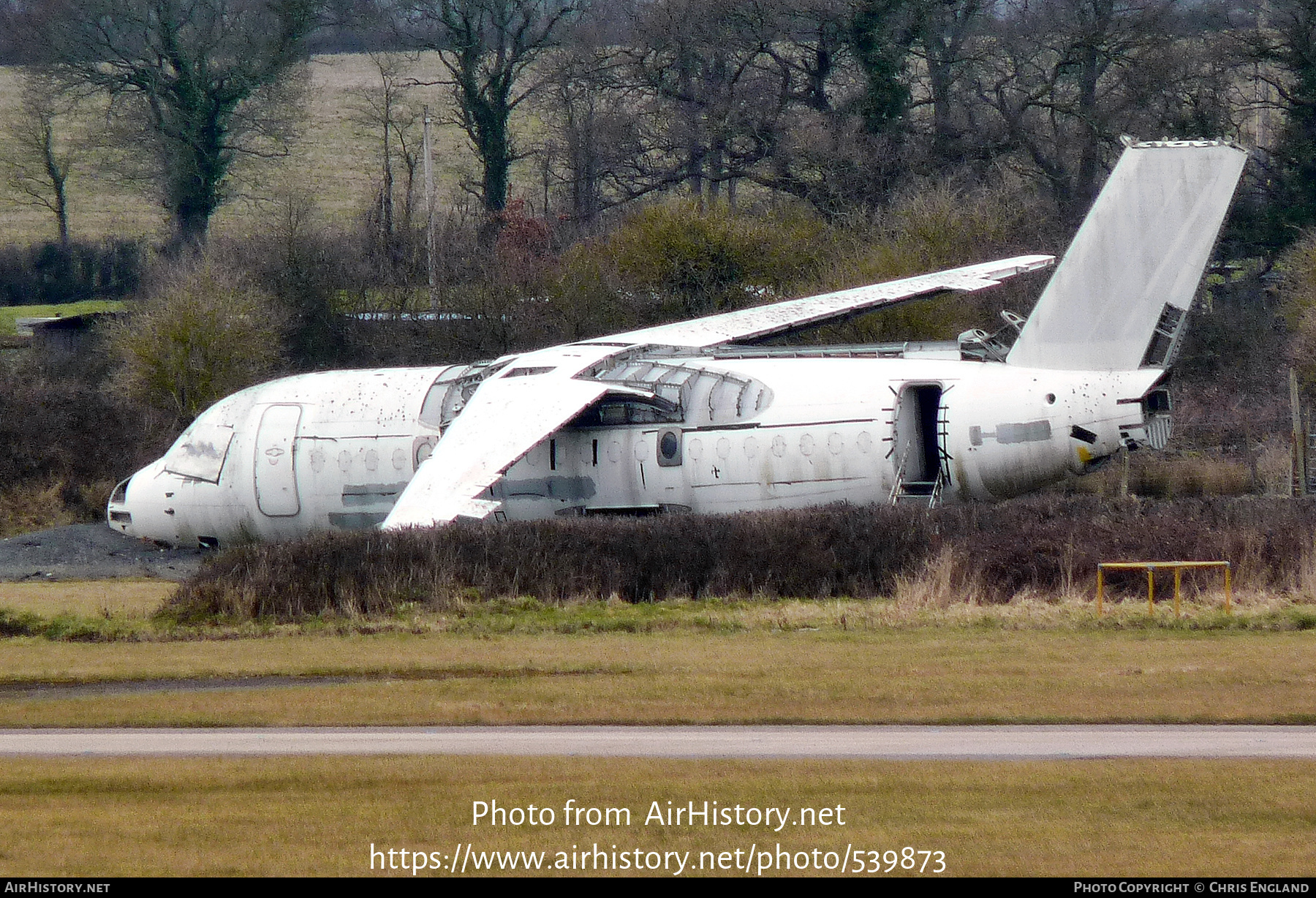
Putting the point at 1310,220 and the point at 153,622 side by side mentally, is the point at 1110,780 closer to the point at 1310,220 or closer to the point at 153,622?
the point at 153,622

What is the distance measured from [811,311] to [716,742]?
43.3 ft

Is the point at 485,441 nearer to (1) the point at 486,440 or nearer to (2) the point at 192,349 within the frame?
(1) the point at 486,440

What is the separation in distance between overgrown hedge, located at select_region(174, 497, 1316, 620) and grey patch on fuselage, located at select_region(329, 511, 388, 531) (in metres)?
3.89

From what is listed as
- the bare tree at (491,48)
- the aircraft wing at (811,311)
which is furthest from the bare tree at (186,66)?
the aircraft wing at (811,311)

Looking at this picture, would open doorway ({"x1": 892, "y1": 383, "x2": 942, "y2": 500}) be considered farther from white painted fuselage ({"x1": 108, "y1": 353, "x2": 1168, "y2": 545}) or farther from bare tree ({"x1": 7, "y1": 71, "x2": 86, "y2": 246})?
bare tree ({"x1": 7, "y1": 71, "x2": 86, "y2": 246})

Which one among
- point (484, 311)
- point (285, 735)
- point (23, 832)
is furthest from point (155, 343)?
point (23, 832)

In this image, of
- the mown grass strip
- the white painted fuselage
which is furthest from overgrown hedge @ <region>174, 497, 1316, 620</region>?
the mown grass strip

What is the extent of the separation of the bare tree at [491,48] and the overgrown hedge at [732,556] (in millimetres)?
43395

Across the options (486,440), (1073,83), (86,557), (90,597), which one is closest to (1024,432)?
(486,440)

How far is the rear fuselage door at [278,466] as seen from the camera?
2333cm

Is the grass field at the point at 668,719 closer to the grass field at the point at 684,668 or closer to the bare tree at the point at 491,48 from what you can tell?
the grass field at the point at 684,668

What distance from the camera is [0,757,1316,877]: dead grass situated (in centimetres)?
855

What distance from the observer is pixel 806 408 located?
20969 mm

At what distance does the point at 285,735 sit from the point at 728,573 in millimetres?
7832
